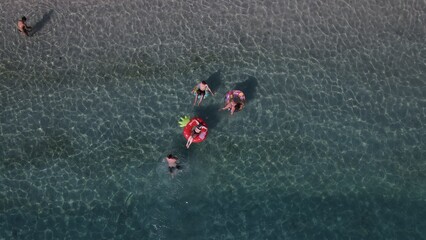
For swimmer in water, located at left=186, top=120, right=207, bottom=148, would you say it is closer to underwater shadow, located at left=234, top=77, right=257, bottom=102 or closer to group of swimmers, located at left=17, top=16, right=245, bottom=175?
group of swimmers, located at left=17, top=16, right=245, bottom=175

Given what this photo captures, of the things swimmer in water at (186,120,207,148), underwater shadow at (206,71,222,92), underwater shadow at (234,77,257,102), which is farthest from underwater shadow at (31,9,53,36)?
underwater shadow at (234,77,257,102)

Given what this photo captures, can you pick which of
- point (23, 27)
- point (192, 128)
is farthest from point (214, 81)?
point (23, 27)

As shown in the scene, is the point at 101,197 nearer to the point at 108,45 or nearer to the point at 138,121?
the point at 138,121

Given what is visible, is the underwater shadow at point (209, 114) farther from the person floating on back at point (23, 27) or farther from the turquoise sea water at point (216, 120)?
the person floating on back at point (23, 27)

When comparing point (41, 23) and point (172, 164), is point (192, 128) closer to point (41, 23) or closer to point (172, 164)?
point (172, 164)

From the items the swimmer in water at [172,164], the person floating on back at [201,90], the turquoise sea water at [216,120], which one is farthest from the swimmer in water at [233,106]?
the swimmer in water at [172,164]
